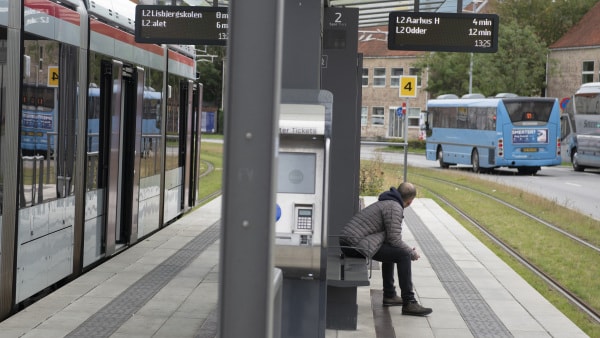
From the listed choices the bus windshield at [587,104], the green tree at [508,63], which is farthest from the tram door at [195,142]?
the green tree at [508,63]

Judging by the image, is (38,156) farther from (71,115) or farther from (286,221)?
(286,221)

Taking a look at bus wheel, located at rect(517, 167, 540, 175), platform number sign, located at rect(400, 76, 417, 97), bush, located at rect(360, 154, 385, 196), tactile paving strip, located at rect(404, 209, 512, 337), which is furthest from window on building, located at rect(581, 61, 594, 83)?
tactile paving strip, located at rect(404, 209, 512, 337)

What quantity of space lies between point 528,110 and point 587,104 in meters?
4.23

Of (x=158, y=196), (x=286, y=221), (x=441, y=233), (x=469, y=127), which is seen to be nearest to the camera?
(x=286, y=221)

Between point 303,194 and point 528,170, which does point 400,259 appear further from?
point 528,170

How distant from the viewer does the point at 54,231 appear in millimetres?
10531

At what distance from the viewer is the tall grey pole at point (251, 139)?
12.0 feet

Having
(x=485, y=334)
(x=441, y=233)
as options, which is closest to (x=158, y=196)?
(x=441, y=233)

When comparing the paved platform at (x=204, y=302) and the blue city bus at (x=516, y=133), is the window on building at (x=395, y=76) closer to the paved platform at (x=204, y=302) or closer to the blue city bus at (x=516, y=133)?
the blue city bus at (x=516, y=133)

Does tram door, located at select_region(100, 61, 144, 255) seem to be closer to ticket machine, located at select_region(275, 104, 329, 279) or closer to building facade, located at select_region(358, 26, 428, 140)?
ticket machine, located at select_region(275, 104, 329, 279)

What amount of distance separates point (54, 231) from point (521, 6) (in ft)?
226

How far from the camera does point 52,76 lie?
33.9 ft

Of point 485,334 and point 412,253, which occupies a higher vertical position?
point 412,253

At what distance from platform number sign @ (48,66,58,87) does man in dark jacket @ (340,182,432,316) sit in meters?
3.07
